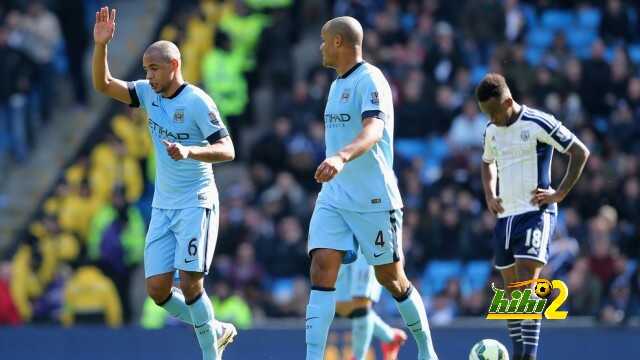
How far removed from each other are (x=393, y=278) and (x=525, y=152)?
174cm

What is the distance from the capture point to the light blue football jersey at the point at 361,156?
33.6 ft

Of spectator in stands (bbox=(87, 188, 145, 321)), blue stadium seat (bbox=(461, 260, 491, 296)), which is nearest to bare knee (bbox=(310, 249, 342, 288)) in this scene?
blue stadium seat (bbox=(461, 260, 491, 296))

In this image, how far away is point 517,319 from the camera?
11.4m

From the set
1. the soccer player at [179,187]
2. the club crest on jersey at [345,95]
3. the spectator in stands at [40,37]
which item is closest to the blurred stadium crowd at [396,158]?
the spectator in stands at [40,37]

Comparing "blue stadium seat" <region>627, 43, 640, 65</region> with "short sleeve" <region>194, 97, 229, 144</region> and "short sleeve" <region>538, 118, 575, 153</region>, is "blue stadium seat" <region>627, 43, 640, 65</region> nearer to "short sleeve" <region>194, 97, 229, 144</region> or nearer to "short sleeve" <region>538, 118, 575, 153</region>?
"short sleeve" <region>538, 118, 575, 153</region>

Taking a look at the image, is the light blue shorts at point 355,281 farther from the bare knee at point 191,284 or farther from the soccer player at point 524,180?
the bare knee at point 191,284

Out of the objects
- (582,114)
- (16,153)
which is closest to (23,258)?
(16,153)

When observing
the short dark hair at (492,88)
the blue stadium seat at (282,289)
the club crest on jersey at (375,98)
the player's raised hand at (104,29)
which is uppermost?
the player's raised hand at (104,29)

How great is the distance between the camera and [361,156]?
10.3 meters

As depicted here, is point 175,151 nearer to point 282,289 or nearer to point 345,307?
point 345,307

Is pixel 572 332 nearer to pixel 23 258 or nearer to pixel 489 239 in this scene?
pixel 489 239

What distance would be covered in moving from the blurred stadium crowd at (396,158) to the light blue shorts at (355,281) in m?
3.79

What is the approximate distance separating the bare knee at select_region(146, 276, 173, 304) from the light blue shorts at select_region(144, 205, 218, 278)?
0.05 m

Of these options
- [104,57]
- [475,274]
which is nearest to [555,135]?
[104,57]
